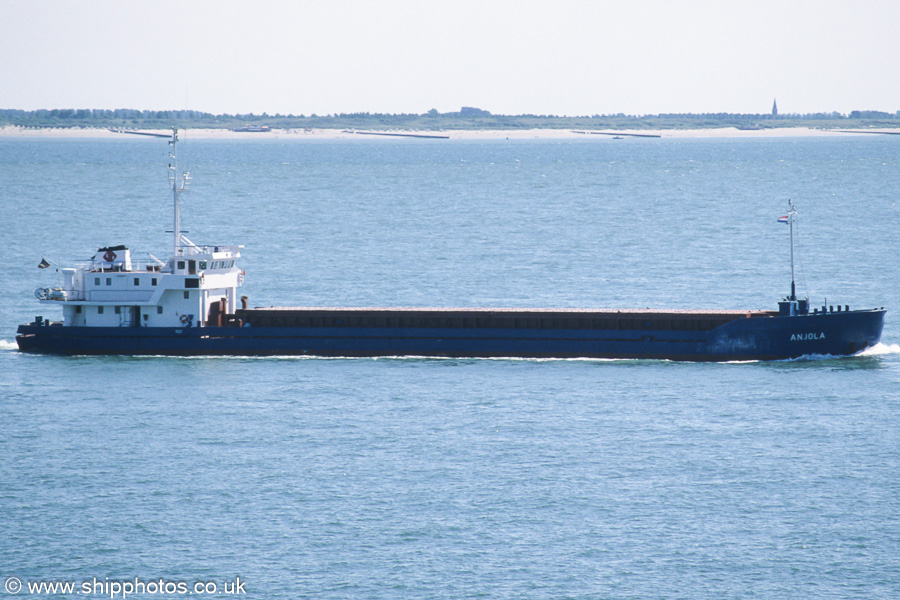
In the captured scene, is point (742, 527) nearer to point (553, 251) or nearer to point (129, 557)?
point (129, 557)

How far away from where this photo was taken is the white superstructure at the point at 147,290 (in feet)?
189

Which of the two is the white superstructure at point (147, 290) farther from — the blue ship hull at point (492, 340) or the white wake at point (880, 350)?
the white wake at point (880, 350)

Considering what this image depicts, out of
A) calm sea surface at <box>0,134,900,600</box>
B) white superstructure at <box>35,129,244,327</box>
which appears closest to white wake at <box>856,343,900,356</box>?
calm sea surface at <box>0,134,900,600</box>

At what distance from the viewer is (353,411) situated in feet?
153

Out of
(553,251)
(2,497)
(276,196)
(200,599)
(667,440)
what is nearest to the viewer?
(200,599)

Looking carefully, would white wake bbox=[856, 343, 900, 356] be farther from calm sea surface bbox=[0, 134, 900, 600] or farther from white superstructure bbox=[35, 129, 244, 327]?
white superstructure bbox=[35, 129, 244, 327]

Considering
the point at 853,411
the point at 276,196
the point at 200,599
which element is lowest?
the point at 200,599

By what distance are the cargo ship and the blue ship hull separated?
0.05 meters

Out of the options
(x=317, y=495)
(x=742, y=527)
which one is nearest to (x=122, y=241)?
(x=317, y=495)

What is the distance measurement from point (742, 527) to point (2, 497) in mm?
23123

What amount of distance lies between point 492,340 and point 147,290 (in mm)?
17412

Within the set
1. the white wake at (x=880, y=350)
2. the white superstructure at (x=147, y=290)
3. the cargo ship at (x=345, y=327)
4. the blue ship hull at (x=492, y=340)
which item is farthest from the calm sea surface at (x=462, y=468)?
the white superstructure at (x=147, y=290)

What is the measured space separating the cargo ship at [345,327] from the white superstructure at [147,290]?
2.0 inches

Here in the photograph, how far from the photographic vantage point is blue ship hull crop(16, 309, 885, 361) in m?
54.8
